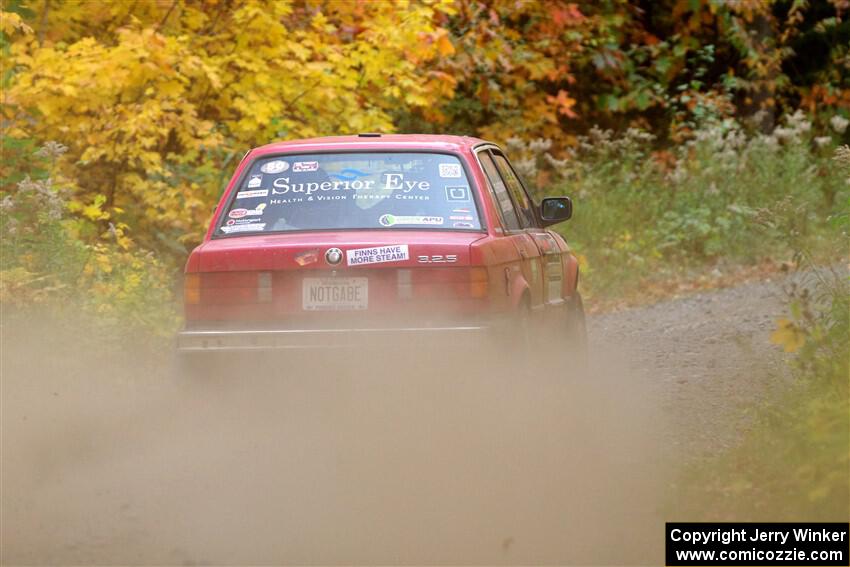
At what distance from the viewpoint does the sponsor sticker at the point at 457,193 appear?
7.59 meters

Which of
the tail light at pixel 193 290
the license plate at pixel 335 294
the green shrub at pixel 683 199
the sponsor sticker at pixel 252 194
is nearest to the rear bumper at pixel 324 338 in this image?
the license plate at pixel 335 294

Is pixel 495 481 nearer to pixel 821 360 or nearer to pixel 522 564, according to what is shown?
pixel 522 564

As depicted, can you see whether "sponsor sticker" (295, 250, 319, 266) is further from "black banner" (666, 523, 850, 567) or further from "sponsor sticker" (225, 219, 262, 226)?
"black banner" (666, 523, 850, 567)

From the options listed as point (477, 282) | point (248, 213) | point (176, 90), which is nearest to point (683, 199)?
point (176, 90)

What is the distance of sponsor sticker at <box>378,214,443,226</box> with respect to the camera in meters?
7.47

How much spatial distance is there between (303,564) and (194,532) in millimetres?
697

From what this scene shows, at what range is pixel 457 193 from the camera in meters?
7.61

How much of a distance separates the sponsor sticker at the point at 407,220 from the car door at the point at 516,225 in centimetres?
52

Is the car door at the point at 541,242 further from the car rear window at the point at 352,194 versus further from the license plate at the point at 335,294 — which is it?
the license plate at the point at 335,294

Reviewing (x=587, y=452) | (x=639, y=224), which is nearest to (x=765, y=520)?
(x=587, y=452)

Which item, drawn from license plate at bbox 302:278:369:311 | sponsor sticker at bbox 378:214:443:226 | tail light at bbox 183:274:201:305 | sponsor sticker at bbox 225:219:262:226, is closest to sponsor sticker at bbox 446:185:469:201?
sponsor sticker at bbox 378:214:443:226

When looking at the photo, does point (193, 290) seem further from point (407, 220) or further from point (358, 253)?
point (407, 220)

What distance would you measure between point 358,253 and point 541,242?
201 centimetres

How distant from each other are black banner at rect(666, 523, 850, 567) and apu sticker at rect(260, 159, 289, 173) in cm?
325
